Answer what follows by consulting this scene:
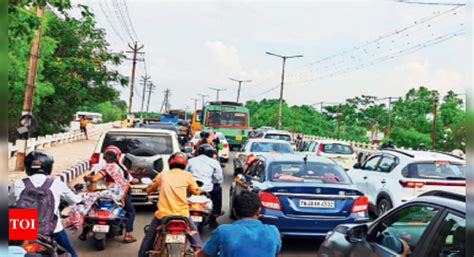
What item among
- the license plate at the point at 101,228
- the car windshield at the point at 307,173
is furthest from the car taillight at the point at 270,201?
the license plate at the point at 101,228

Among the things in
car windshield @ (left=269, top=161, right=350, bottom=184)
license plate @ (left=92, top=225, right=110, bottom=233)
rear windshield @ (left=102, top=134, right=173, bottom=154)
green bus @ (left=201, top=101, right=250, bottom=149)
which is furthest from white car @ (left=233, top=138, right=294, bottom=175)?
green bus @ (left=201, top=101, right=250, bottom=149)

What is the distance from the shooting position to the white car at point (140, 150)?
947 centimetres

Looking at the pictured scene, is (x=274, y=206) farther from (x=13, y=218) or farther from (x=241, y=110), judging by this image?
(x=241, y=110)

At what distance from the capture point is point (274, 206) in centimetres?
707

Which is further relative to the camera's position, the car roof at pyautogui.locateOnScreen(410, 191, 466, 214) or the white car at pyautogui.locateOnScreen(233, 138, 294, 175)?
the white car at pyautogui.locateOnScreen(233, 138, 294, 175)

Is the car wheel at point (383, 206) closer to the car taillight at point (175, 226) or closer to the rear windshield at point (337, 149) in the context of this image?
the car taillight at point (175, 226)

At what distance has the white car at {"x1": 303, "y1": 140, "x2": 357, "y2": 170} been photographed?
727 inches

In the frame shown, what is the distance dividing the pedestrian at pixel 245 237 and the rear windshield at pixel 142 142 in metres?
6.89

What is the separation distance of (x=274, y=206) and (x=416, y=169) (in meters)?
3.49

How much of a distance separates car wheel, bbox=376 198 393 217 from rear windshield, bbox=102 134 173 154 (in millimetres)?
4289

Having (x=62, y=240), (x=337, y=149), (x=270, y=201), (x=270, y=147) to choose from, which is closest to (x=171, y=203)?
(x=62, y=240)

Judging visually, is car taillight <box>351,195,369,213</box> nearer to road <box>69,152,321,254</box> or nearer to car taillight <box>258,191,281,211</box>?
road <box>69,152,321,254</box>

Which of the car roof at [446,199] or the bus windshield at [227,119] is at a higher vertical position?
the bus windshield at [227,119]

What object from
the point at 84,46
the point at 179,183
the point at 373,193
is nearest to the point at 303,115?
the point at 84,46
